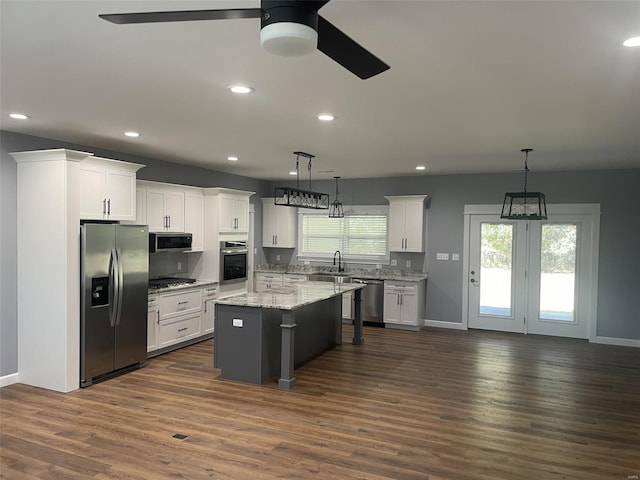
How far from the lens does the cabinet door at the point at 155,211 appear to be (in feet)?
20.4

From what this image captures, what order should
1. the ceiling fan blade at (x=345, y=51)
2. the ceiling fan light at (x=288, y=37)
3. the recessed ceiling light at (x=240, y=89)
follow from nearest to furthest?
the ceiling fan light at (x=288, y=37) < the ceiling fan blade at (x=345, y=51) < the recessed ceiling light at (x=240, y=89)

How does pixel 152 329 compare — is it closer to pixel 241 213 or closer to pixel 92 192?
pixel 92 192

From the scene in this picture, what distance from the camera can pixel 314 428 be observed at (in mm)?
3963

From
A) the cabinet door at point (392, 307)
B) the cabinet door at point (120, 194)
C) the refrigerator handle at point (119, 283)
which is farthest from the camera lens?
the cabinet door at point (392, 307)

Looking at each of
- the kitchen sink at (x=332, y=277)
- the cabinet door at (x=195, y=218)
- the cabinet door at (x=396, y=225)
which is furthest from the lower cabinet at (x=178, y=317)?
the cabinet door at (x=396, y=225)

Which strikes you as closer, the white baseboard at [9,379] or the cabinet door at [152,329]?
the white baseboard at [9,379]

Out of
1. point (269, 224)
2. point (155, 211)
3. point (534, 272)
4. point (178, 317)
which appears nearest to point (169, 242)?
point (155, 211)

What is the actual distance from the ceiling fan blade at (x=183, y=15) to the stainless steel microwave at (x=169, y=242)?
4915mm

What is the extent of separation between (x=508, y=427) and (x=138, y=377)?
12.8ft

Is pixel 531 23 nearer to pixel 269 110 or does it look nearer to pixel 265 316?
pixel 269 110

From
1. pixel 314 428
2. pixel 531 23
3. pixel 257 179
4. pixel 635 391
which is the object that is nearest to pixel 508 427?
pixel 314 428

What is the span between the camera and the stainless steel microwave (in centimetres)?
617

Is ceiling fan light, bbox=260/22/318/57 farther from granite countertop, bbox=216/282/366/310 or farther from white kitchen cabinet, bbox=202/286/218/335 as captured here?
white kitchen cabinet, bbox=202/286/218/335

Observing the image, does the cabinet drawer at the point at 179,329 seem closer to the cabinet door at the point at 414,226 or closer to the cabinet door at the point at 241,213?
the cabinet door at the point at 241,213
